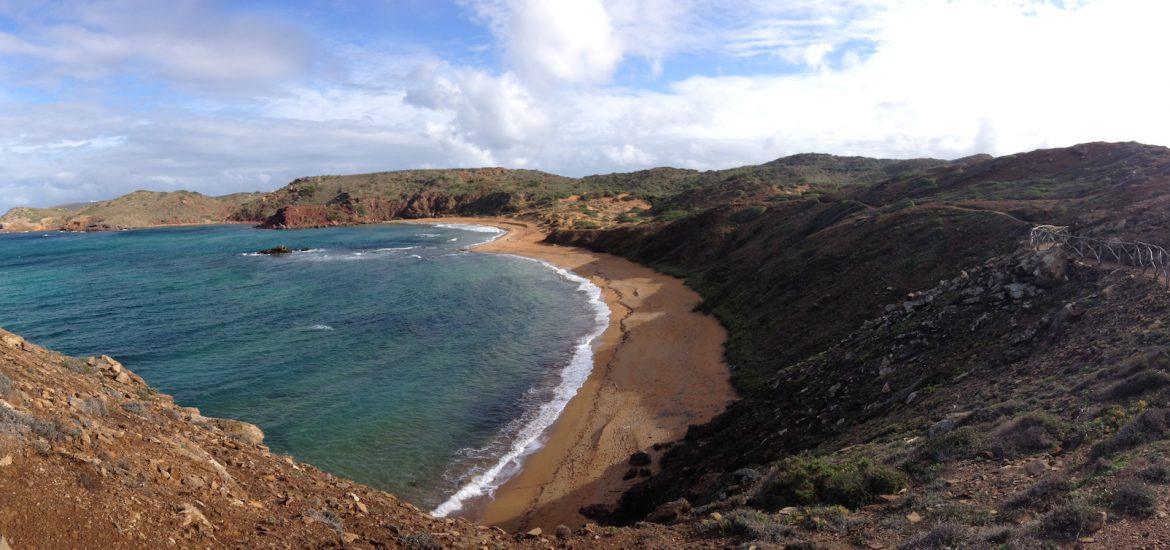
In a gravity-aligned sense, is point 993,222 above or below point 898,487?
above

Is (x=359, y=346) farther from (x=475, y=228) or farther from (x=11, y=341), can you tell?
(x=475, y=228)

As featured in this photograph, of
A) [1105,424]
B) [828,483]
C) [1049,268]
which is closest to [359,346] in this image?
[828,483]

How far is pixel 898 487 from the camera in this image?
9.98 m

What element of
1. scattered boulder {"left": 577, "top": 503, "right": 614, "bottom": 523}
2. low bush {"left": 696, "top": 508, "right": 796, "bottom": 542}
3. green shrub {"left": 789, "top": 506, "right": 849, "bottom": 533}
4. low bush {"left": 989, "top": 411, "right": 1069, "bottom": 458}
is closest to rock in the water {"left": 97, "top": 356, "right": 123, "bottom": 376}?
scattered boulder {"left": 577, "top": 503, "right": 614, "bottom": 523}

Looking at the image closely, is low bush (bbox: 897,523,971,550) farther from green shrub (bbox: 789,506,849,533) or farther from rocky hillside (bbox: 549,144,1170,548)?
green shrub (bbox: 789,506,849,533)

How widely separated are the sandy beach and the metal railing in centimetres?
1266

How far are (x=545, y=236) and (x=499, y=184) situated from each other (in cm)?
6745

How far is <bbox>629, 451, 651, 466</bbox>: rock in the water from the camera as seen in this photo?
17.7 meters

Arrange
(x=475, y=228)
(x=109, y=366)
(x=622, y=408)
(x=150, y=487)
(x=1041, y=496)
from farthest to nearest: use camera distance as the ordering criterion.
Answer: (x=475, y=228), (x=622, y=408), (x=109, y=366), (x=1041, y=496), (x=150, y=487)

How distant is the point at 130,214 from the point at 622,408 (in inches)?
7327

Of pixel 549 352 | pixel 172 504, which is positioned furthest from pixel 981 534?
pixel 549 352

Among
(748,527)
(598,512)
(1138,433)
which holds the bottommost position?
(598,512)

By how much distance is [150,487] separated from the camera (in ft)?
25.7

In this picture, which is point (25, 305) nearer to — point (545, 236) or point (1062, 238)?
point (545, 236)
